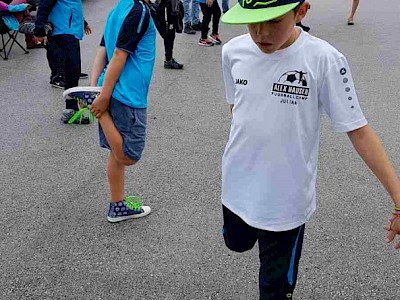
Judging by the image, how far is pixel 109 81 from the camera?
2.89m

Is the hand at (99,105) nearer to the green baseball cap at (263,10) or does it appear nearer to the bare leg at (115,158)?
the bare leg at (115,158)

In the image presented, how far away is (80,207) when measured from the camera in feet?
11.6

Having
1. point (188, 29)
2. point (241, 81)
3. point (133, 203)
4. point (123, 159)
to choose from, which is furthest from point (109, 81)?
point (188, 29)

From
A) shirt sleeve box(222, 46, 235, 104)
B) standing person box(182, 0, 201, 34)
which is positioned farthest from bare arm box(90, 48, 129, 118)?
standing person box(182, 0, 201, 34)

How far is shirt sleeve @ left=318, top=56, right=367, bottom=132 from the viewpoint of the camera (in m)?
1.72

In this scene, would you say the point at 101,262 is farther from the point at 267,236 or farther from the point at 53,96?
the point at 53,96

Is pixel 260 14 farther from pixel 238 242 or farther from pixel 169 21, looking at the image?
pixel 169 21

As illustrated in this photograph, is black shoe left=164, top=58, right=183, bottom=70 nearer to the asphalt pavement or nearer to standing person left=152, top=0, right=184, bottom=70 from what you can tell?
standing person left=152, top=0, right=184, bottom=70

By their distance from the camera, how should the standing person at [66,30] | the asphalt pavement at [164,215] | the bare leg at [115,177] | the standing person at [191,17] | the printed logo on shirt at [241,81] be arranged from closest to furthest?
the printed logo on shirt at [241,81]
the asphalt pavement at [164,215]
the bare leg at [115,177]
the standing person at [66,30]
the standing person at [191,17]

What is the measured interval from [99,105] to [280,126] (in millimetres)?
1432

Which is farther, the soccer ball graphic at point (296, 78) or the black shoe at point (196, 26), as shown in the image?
the black shoe at point (196, 26)

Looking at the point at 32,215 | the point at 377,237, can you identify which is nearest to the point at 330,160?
the point at 377,237

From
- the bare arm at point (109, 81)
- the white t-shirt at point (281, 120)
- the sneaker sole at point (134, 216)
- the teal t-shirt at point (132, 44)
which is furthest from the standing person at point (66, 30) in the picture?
the white t-shirt at point (281, 120)

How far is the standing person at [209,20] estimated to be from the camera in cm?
810
